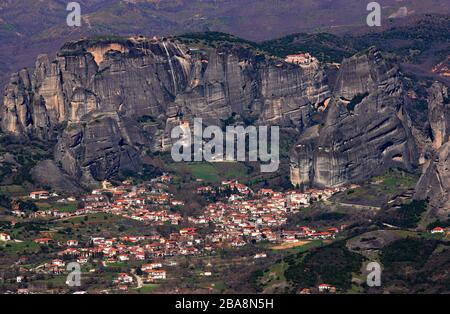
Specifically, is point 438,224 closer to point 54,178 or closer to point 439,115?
point 439,115

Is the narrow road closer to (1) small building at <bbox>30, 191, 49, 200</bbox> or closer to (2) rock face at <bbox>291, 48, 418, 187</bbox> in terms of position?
(1) small building at <bbox>30, 191, 49, 200</bbox>

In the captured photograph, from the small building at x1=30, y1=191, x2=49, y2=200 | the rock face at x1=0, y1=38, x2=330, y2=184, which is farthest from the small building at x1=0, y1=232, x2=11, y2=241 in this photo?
the rock face at x1=0, y1=38, x2=330, y2=184

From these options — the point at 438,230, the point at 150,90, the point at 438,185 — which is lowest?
the point at 438,230

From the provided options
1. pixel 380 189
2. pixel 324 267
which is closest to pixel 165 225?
pixel 380 189

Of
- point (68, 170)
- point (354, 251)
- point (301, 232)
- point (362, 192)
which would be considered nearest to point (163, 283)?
point (354, 251)

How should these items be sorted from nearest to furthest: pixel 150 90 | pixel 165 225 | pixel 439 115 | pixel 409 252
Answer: pixel 409 252 < pixel 165 225 < pixel 439 115 < pixel 150 90

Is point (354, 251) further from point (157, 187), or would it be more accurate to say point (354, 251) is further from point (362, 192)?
point (157, 187)
